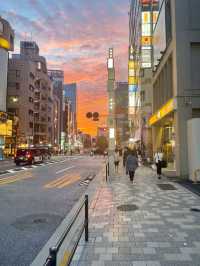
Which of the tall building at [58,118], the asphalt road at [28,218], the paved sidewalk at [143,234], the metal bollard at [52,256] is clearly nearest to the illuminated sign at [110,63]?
the asphalt road at [28,218]

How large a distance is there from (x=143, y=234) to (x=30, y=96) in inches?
3289

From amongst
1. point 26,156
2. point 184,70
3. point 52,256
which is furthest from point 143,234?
point 26,156

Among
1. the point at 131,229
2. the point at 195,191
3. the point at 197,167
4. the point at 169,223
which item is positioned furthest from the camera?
the point at 197,167

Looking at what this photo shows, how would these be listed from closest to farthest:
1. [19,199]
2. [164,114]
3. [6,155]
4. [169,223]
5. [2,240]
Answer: [2,240] → [169,223] → [19,199] → [164,114] → [6,155]

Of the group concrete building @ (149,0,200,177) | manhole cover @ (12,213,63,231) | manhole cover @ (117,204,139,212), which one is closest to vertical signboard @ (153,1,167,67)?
concrete building @ (149,0,200,177)

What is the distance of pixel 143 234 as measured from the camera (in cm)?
653

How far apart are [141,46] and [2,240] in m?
47.8

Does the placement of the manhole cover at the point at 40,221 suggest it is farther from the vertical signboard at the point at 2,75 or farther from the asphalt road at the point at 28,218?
the vertical signboard at the point at 2,75

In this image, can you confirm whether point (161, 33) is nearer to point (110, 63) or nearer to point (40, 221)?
point (110, 63)

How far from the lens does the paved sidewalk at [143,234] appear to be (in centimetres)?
508

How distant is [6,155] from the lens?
6512 cm

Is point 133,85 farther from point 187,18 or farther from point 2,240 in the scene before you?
point 2,240

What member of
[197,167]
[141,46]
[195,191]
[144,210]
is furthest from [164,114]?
[141,46]

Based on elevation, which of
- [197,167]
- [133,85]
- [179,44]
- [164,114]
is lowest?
[197,167]
